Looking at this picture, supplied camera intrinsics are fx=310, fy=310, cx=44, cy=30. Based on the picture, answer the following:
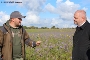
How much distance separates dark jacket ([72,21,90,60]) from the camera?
6121 millimetres

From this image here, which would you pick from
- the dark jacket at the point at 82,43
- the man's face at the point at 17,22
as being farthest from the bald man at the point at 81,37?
the man's face at the point at 17,22

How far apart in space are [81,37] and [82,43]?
124 mm

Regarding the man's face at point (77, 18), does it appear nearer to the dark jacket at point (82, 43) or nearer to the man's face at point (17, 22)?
the dark jacket at point (82, 43)

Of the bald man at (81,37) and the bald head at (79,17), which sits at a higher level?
the bald head at (79,17)

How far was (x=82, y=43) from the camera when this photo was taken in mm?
6176

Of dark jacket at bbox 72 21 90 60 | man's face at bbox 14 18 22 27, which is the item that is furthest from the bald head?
man's face at bbox 14 18 22 27

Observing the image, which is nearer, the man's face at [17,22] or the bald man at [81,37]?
the bald man at [81,37]

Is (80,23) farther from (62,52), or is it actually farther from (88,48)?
(62,52)

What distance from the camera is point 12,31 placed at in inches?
275

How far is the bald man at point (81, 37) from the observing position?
608cm

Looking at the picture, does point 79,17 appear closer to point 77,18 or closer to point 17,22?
point 77,18

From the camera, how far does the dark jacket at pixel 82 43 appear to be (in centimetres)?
612

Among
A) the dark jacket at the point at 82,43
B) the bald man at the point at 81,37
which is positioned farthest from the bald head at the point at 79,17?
the dark jacket at the point at 82,43

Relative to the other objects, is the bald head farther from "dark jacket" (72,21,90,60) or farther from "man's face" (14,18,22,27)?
"man's face" (14,18,22,27)
